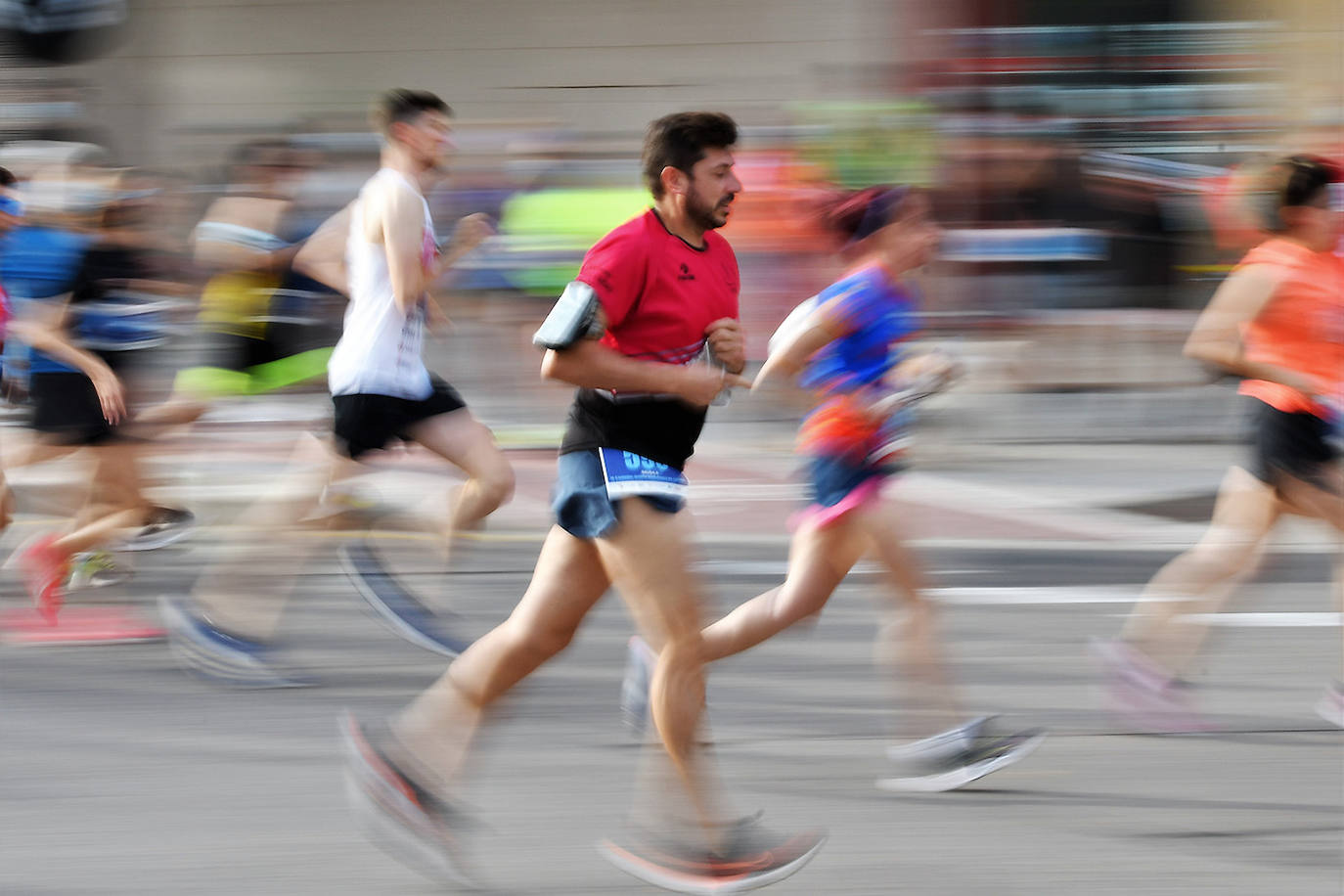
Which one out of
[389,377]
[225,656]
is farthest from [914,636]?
[225,656]

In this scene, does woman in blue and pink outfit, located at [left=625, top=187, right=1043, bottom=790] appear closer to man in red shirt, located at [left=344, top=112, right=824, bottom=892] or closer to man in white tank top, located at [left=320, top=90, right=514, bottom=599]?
man in red shirt, located at [left=344, top=112, right=824, bottom=892]

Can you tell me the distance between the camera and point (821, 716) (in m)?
5.27

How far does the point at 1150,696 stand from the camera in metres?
5.16

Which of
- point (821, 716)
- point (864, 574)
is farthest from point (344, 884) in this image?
point (864, 574)

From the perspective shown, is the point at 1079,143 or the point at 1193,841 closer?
the point at 1193,841

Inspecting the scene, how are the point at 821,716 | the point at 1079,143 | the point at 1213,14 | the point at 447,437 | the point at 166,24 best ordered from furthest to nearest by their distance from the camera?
the point at 166,24 < the point at 1213,14 < the point at 1079,143 < the point at 447,437 < the point at 821,716

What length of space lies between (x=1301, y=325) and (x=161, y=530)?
492 centimetres

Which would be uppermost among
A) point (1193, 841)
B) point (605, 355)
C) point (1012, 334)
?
point (605, 355)

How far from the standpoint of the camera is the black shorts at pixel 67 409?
6.34 m

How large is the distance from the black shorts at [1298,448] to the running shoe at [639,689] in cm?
185

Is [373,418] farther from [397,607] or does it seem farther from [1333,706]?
[1333,706]

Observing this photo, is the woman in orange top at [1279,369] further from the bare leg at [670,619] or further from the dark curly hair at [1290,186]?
the bare leg at [670,619]

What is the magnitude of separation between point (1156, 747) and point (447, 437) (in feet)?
7.76

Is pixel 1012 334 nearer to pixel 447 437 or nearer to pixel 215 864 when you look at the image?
pixel 447 437
